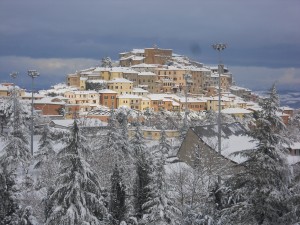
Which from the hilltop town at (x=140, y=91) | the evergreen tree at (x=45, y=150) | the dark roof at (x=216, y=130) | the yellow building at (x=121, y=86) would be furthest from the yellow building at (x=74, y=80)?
the dark roof at (x=216, y=130)

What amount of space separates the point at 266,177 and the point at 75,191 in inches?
299

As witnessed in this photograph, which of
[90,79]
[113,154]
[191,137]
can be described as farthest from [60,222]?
[90,79]

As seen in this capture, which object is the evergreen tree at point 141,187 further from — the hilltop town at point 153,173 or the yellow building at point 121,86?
the yellow building at point 121,86

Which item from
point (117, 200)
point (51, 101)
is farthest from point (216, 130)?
point (51, 101)

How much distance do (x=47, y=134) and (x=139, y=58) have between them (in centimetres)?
11600

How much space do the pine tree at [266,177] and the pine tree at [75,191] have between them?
5841mm

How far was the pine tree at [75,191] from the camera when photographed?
59.7 feet

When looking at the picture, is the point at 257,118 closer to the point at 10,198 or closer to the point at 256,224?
the point at 256,224

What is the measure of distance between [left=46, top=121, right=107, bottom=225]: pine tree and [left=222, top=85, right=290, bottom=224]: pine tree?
5.84 meters

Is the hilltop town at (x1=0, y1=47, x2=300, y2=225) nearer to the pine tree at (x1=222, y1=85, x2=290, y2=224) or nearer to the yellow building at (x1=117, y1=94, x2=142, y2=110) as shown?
the pine tree at (x1=222, y1=85, x2=290, y2=224)

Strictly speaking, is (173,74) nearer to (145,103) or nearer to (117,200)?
(145,103)

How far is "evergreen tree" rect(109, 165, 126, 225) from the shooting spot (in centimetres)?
2189

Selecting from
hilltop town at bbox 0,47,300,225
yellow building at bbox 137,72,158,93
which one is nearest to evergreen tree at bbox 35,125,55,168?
hilltop town at bbox 0,47,300,225

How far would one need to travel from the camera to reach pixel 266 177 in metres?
18.2
